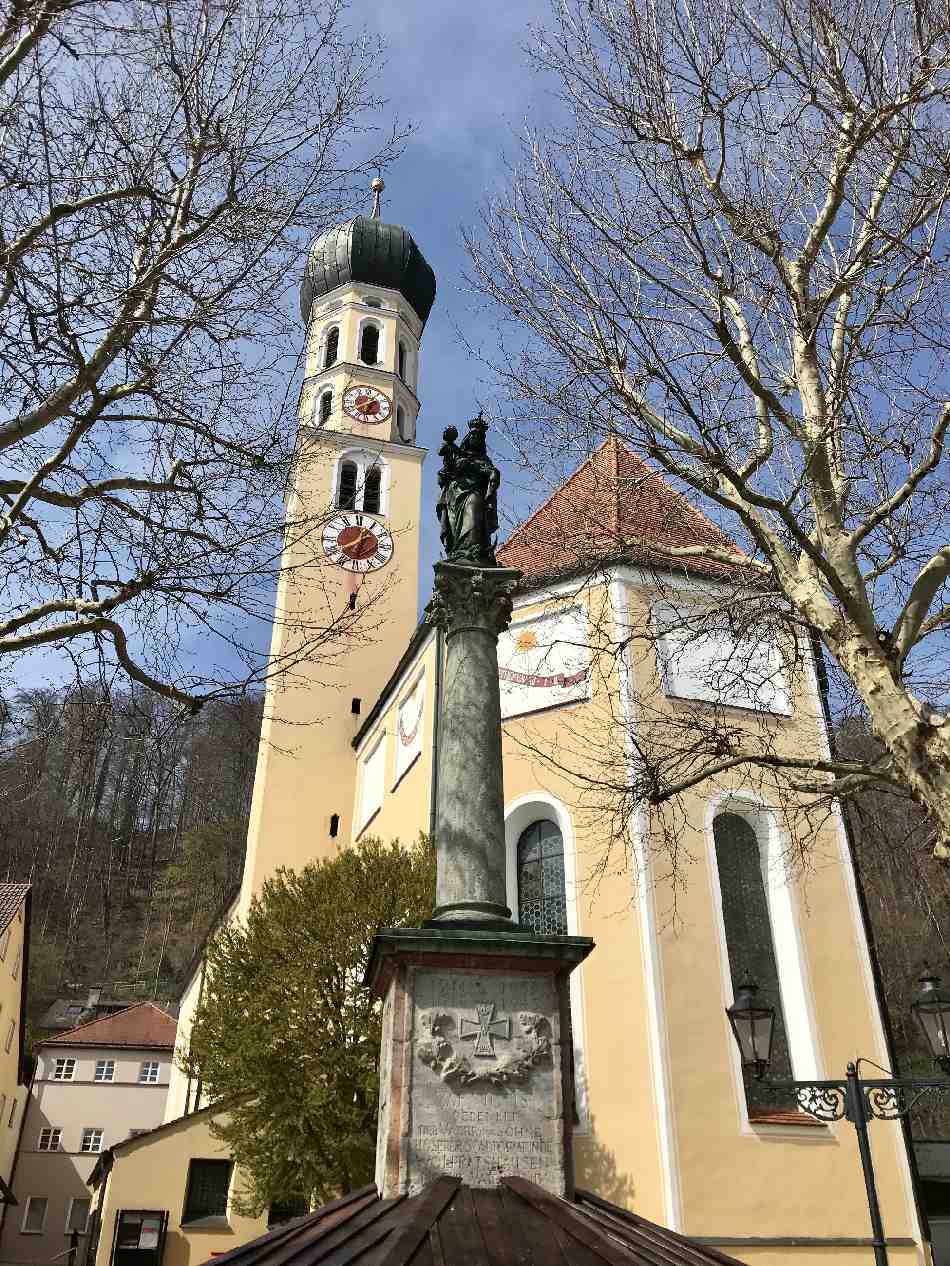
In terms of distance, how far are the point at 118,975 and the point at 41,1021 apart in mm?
6911

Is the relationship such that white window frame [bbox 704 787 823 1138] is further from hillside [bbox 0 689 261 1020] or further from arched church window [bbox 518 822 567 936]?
hillside [bbox 0 689 261 1020]

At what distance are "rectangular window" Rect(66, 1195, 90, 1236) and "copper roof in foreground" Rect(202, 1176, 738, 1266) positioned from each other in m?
35.2

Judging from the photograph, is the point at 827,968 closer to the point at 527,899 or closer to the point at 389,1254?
the point at 527,899

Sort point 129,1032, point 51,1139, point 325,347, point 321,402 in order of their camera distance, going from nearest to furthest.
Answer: point 321,402, point 325,347, point 51,1139, point 129,1032

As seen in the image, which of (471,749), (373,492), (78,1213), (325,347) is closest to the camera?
(471,749)

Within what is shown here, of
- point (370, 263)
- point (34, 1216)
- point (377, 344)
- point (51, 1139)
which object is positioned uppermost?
point (370, 263)

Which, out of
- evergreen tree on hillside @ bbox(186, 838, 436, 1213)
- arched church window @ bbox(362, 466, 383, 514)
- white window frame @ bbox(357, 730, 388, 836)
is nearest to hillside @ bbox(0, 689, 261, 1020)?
arched church window @ bbox(362, 466, 383, 514)

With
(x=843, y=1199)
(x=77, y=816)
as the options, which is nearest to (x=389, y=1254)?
(x=843, y=1199)

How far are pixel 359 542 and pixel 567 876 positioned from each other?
14407 millimetres

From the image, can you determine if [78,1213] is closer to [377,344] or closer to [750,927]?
[377,344]

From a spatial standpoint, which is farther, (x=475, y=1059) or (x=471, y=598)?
(x=471, y=598)

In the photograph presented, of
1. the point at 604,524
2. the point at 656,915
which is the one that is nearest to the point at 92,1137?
the point at 656,915

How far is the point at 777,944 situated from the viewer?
1374 centimetres

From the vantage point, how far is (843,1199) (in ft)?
39.8
